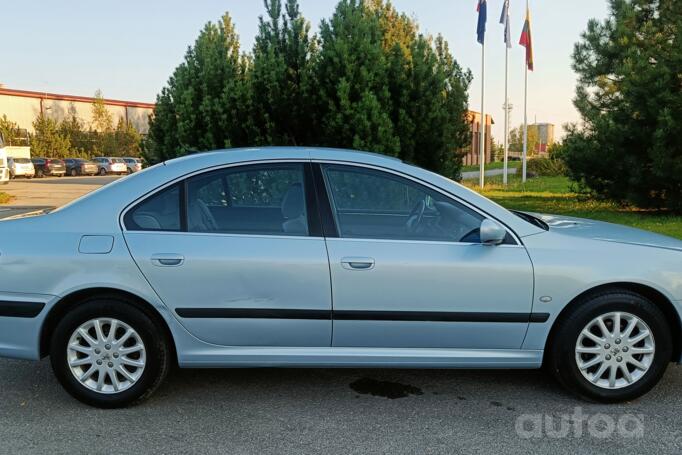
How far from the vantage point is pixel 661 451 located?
2912 millimetres

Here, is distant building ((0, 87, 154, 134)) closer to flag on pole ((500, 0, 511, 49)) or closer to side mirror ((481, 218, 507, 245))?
flag on pole ((500, 0, 511, 49))

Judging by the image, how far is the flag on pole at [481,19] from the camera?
66.2ft

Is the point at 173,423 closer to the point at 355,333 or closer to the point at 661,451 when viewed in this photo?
the point at 355,333

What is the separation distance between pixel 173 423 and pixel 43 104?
58264mm

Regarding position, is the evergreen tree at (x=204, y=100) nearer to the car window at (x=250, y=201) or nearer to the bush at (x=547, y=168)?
the car window at (x=250, y=201)

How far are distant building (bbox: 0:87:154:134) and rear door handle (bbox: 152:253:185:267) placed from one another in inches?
1920

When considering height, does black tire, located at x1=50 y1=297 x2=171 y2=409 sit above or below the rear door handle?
below

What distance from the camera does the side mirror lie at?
10.7ft

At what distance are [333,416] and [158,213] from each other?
155cm

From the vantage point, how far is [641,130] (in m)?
11.5

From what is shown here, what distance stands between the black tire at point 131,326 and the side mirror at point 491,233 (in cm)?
194

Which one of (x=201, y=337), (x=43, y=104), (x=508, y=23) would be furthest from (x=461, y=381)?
(x=43, y=104)

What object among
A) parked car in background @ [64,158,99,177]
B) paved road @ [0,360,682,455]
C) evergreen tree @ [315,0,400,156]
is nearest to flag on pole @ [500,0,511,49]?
evergreen tree @ [315,0,400,156]

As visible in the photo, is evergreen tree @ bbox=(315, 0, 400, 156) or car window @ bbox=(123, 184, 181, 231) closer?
car window @ bbox=(123, 184, 181, 231)
